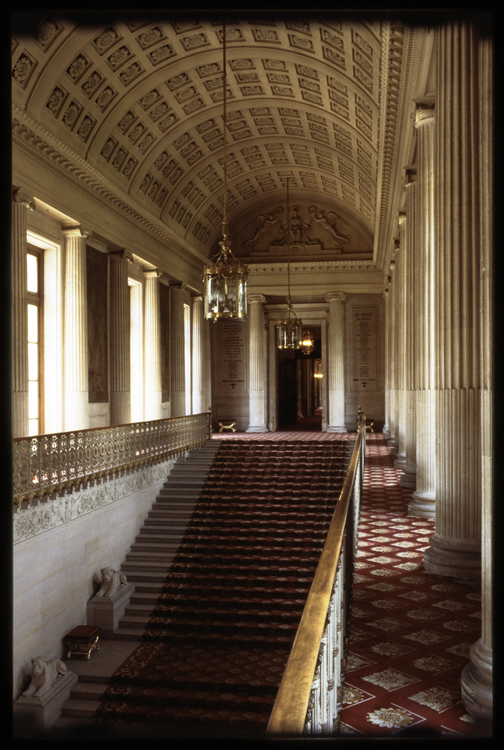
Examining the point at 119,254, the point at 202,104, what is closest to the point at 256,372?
the point at 119,254

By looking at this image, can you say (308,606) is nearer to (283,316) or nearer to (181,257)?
(181,257)

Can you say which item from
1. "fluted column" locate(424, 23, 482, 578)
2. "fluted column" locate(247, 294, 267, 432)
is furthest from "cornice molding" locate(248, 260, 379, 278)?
"fluted column" locate(424, 23, 482, 578)

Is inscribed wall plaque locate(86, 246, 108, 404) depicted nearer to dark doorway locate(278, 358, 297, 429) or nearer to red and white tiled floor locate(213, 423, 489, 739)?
red and white tiled floor locate(213, 423, 489, 739)

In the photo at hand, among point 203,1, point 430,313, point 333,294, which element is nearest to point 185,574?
point 430,313

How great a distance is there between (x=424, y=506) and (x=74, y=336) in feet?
26.4

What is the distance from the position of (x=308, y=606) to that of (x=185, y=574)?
8638 millimetres

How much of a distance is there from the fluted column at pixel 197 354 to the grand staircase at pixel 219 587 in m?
7.13

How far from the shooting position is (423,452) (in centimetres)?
832

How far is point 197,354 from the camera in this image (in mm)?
22062

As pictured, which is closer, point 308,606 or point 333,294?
point 308,606

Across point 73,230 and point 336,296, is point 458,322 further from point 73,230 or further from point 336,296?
point 336,296

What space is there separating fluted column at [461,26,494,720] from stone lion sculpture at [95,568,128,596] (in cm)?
718

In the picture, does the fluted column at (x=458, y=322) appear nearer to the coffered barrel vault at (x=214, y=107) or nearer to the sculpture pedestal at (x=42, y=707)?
the coffered barrel vault at (x=214, y=107)

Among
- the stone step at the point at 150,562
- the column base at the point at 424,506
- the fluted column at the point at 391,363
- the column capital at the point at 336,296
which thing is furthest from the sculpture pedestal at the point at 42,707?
the column capital at the point at 336,296
